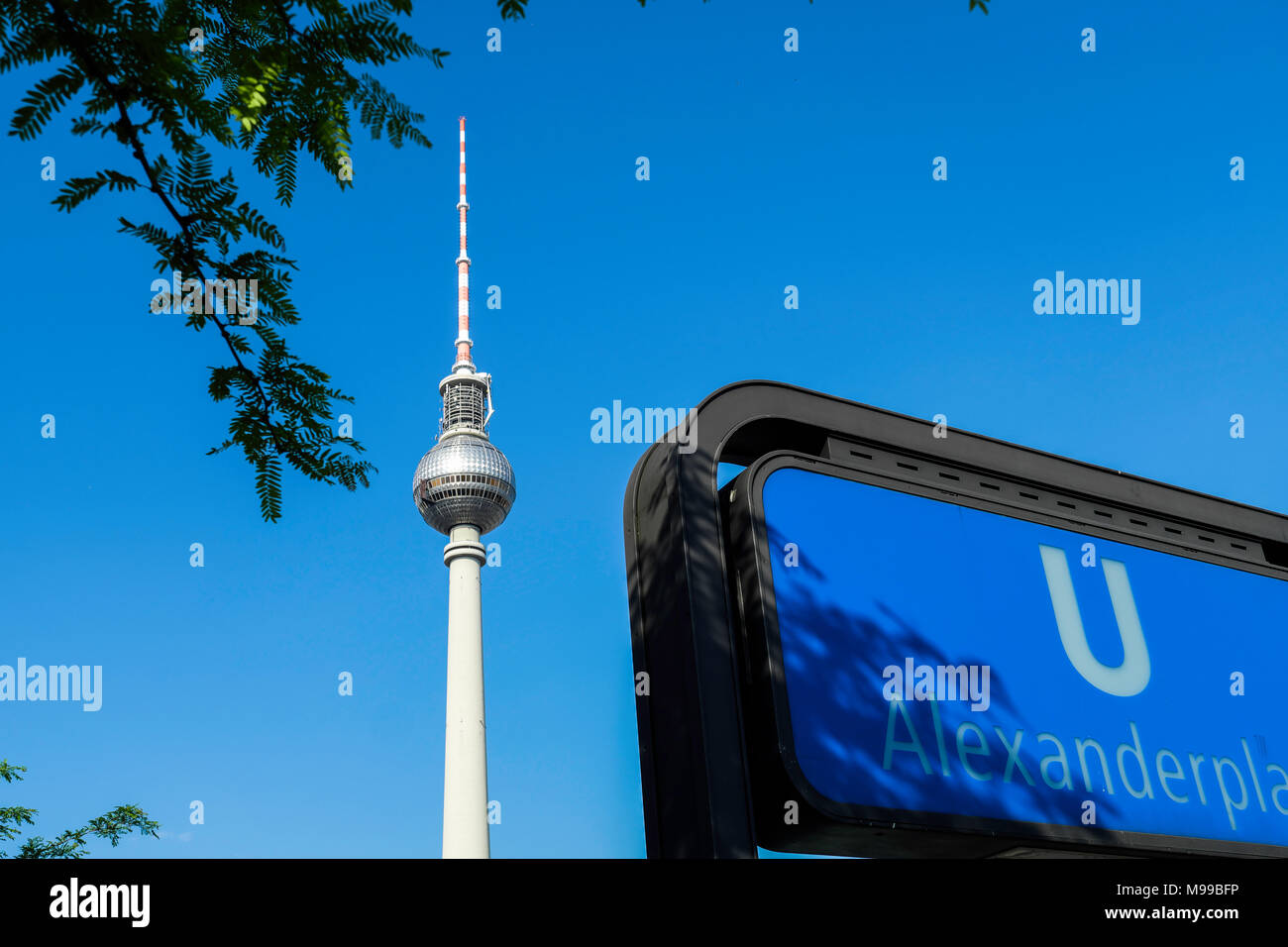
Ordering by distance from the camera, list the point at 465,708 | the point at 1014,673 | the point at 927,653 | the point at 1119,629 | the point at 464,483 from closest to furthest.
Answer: the point at 927,653
the point at 1014,673
the point at 1119,629
the point at 465,708
the point at 464,483

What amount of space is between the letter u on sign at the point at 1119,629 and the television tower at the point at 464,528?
6243 cm

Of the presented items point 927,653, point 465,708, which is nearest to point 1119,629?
point 927,653

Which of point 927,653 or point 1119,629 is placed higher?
point 1119,629

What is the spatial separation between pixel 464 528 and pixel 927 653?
7057cm

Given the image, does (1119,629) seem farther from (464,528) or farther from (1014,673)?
(464,528)

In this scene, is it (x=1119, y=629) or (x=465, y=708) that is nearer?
(x=1119, y=629)

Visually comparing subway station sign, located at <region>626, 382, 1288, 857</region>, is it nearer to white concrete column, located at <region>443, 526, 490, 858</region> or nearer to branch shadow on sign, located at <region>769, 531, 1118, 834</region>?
branch shadow on sign, located at <region>769, 531, 1118, 834</region>

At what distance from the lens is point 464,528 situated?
74188mm

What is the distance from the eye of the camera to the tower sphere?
71625mm

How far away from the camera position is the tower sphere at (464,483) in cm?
7162

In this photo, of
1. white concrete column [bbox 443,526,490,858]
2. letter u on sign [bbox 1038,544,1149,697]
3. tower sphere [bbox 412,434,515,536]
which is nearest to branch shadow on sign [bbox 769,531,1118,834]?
letter u on sign [bbox 1038,544,1149,697]

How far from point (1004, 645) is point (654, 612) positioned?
157cm

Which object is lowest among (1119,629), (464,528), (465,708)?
(1119,629)
